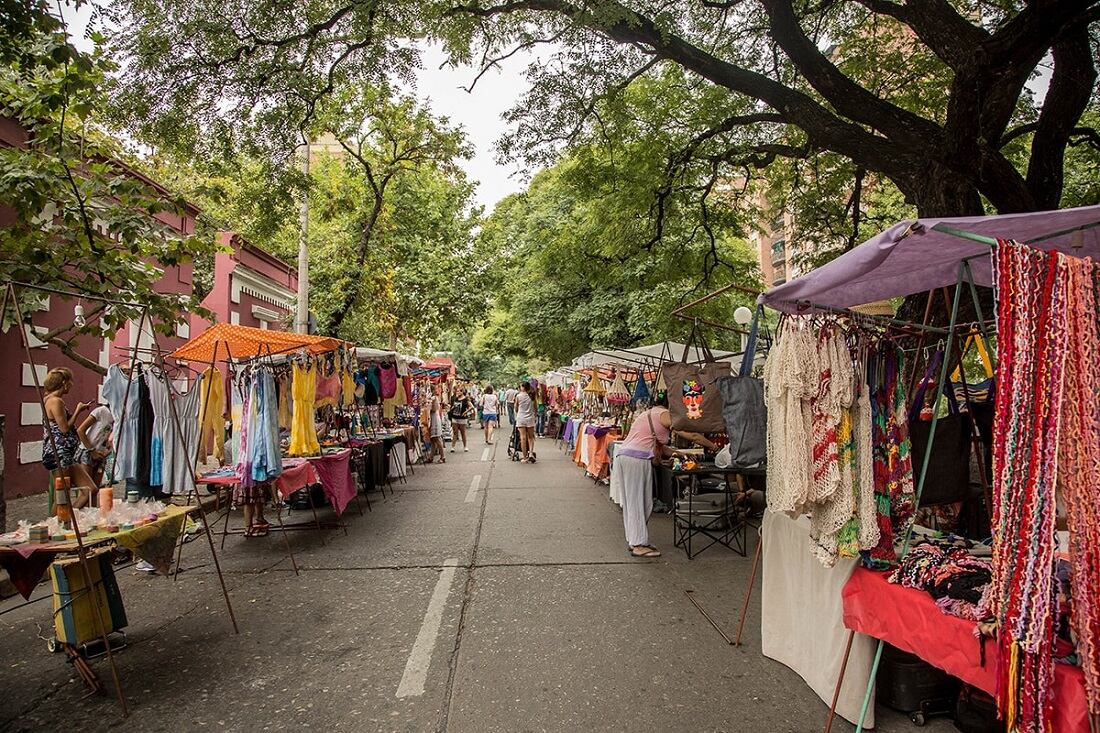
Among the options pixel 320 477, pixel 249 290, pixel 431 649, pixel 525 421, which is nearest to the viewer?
pixel 431 649

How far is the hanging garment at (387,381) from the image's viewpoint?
42.7 feet

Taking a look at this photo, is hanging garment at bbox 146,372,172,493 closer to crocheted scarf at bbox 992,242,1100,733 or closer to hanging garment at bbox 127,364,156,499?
hanging garment at bbox 127,364,156,499

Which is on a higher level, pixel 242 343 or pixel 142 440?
pixel 242 343

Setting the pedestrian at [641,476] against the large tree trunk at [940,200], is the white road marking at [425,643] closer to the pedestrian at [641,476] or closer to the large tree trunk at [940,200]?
the pedestrian at [641,476]

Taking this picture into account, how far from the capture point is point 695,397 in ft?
22.4

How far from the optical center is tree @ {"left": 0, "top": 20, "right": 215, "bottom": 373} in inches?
243

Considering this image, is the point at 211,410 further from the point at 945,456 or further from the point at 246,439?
the point at 945,456

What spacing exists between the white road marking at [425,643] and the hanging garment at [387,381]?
A: 708 centimetres

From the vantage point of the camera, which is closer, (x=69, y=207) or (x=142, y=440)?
(x=142, y=440)

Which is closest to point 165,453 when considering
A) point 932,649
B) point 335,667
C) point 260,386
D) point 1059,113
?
point 260,386

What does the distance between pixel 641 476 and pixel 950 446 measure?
3.74m

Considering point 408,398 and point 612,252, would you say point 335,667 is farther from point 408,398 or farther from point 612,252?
point 408,398

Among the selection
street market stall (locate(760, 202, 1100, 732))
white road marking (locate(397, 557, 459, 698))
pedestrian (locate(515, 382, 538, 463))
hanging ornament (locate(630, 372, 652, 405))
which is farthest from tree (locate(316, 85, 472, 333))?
street market stall (locate(760, 202, 1100, 732))

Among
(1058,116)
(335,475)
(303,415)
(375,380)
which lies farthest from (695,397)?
(375,380)
